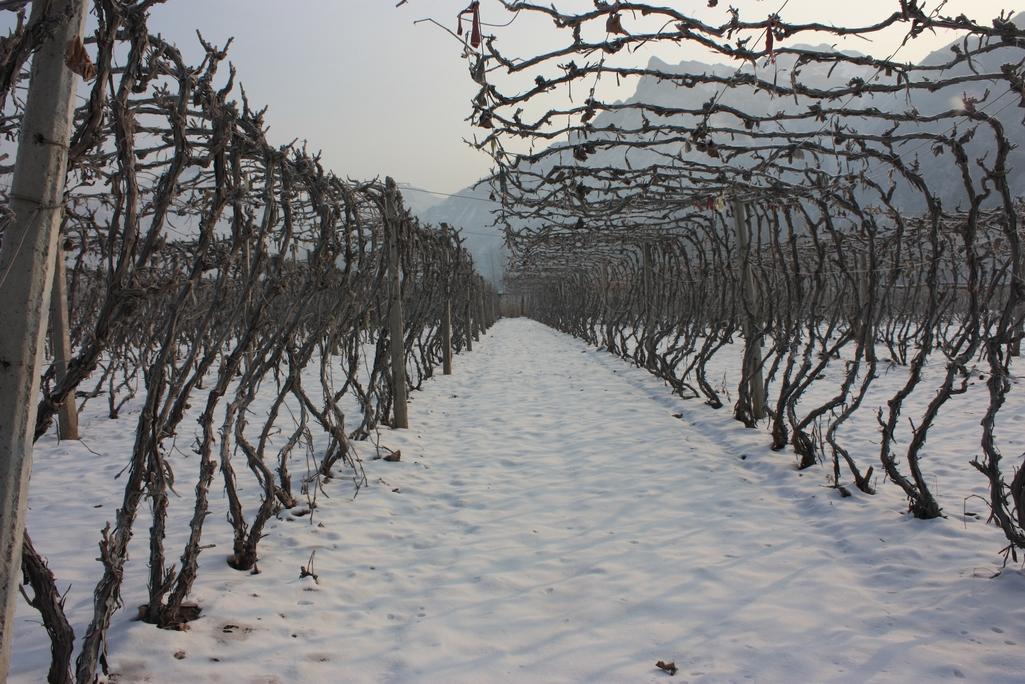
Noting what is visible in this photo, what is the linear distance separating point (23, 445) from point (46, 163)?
51 cm

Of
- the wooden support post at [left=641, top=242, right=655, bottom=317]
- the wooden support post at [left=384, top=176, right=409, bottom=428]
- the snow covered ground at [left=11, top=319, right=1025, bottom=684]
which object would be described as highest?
the wooden support post at [left=641, top=242, right=655, bottom=317]

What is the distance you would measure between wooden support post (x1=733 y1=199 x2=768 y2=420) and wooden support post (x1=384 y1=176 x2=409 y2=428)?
2752mm

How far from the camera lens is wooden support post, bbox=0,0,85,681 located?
3.58 feet

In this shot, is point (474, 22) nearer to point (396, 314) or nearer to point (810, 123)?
point (396, 314)

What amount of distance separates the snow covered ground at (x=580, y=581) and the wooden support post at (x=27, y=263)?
32.2 inches

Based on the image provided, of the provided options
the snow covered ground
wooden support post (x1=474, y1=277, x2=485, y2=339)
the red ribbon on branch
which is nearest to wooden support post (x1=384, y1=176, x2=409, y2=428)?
the snow covered ground

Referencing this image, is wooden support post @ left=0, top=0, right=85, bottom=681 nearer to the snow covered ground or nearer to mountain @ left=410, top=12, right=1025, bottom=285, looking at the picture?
the snow covered ground

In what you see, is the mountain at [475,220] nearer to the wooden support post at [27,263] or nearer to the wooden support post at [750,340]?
the wooden support post at [750,340]

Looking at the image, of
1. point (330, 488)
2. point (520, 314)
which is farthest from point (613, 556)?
point (520, 314)

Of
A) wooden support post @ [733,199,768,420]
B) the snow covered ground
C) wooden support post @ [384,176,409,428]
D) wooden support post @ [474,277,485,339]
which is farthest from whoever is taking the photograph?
wooden support post @ [474,277,485,339]

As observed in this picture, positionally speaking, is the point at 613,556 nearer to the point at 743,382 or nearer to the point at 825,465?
the point at 825,465

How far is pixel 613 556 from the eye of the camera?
103 inches

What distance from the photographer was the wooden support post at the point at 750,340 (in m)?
4.95

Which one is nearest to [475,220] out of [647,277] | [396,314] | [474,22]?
[647,277]
